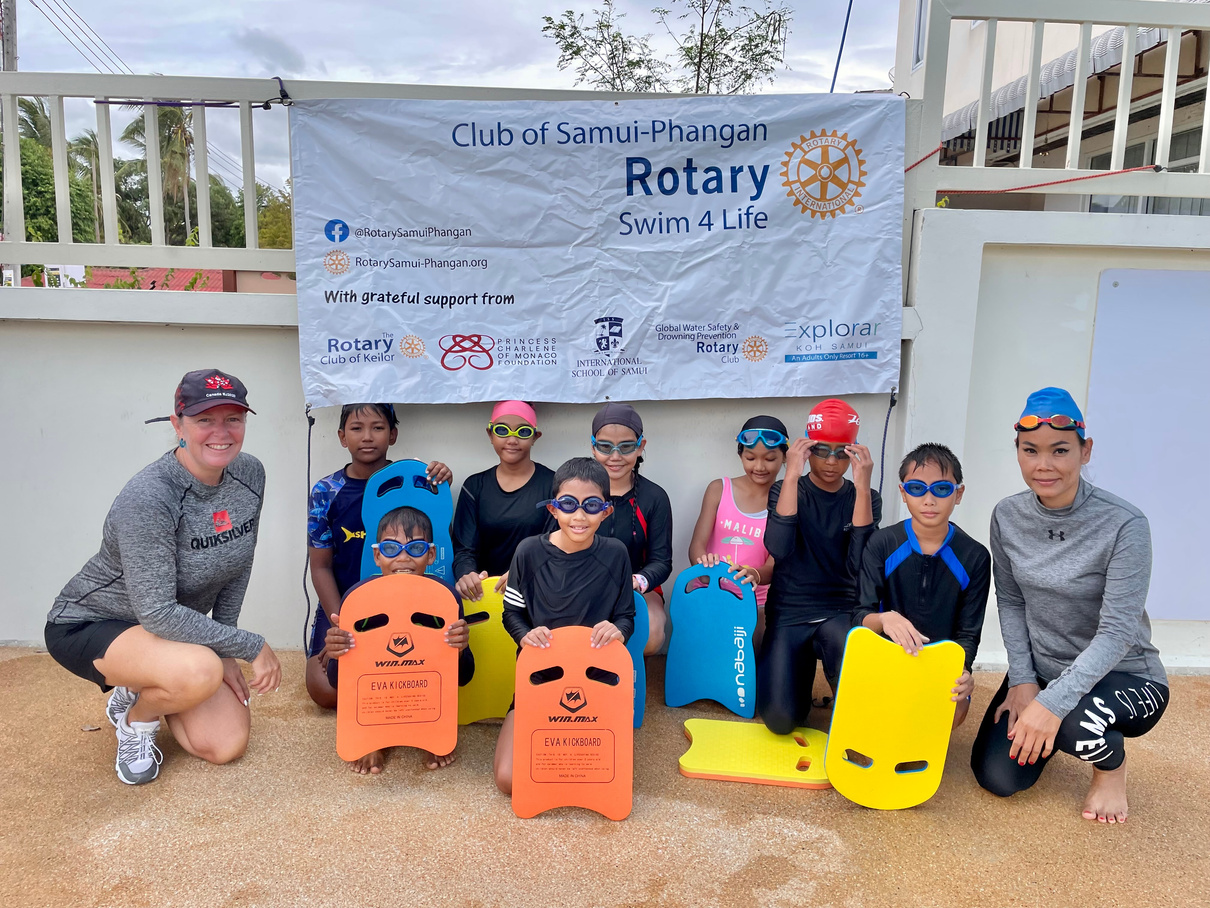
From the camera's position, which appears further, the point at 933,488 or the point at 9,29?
the point at 9,29

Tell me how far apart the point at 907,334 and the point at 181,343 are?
12.7 feet

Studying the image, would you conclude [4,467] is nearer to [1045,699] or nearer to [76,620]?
[76,620]

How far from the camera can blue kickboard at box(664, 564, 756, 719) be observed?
3.74 metres

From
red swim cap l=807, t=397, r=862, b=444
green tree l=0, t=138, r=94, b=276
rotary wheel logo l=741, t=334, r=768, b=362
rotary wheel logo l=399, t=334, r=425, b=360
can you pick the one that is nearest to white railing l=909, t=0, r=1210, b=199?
rotary wheel logo l=741, t=334, r=768, b=362

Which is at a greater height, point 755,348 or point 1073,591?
point 755,348

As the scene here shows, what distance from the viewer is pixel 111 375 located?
4340 mm

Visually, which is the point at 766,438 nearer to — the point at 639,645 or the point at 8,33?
the point at 639,645

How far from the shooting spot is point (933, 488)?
10.3ft

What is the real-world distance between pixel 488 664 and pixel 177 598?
129 cm

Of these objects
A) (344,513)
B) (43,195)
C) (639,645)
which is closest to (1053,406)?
(639,645)

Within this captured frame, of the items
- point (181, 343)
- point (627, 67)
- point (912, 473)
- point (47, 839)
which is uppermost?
point (627, 67)

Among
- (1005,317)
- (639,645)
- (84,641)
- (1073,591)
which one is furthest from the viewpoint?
(1005,317)

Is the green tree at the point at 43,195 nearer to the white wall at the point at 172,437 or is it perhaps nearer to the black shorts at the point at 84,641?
the white wall at the point at 172,437

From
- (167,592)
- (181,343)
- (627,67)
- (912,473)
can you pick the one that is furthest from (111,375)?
(627,67)
